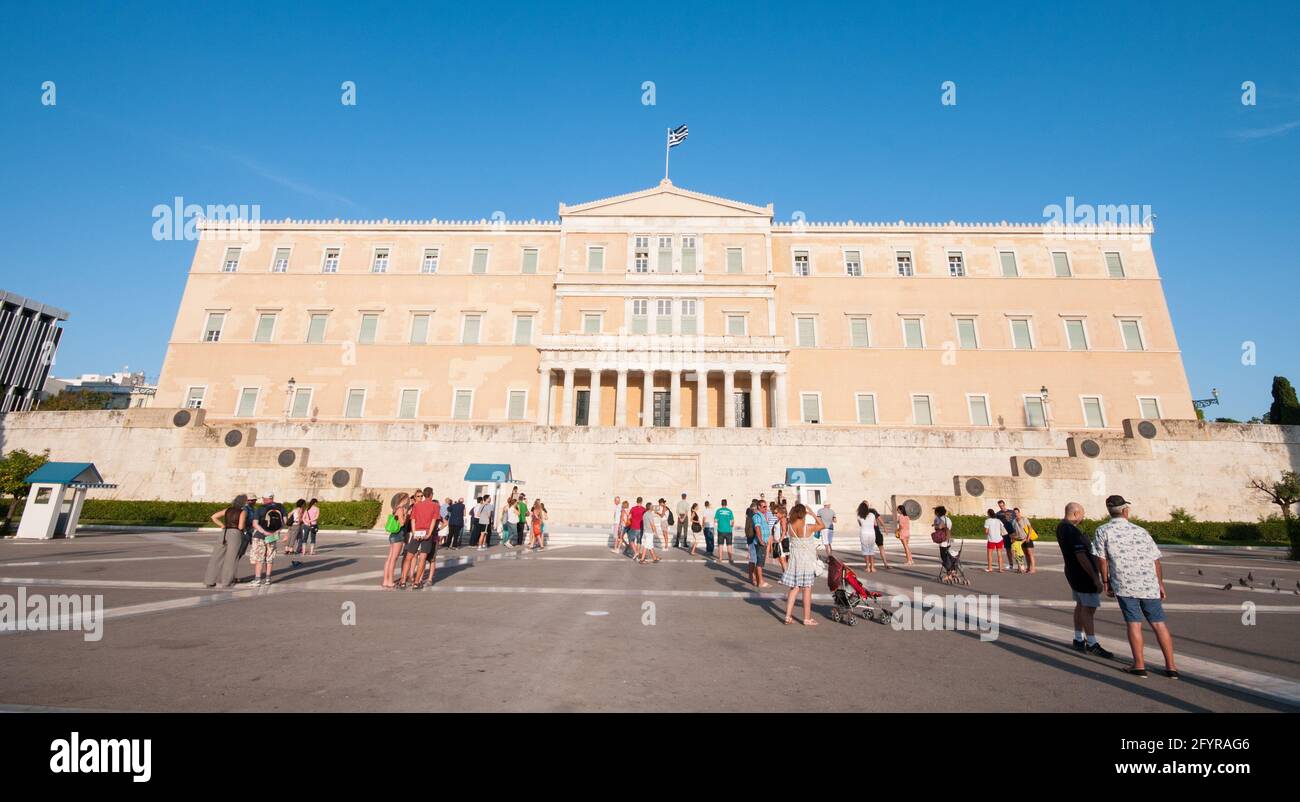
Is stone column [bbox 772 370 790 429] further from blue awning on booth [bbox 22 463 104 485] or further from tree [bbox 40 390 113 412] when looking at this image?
tree [bbox 40 390 113 412]

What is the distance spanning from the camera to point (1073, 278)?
127 feet

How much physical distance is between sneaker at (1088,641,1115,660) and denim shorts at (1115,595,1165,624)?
62 centimetres

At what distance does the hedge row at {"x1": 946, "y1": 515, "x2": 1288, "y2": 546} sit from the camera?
22.2 metres

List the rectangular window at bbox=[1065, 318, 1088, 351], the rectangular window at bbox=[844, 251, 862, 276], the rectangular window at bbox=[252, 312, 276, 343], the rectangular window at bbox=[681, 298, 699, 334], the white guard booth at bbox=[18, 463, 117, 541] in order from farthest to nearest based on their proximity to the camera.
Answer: the rectangular window at bbox=[844, 251, 862, 276] → the rectangular window at bbox=[252, 312, 276, 343] → the rectangular window at bbox=[681, 298, 699, 334] → the rectangular window at bbox=[1065, 318, 1088, 351] → the white guard booth at bbox=[18, 463, 117, 541]

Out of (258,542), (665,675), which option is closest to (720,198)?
(258,542)

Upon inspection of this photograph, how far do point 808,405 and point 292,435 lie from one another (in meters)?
30.7

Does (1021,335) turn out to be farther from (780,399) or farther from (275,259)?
(275,259)

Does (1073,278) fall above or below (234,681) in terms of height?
above

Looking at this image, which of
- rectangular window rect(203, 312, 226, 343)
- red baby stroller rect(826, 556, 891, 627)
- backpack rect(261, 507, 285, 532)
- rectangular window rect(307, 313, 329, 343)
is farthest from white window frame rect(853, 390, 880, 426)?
rectangular window rect(203, 312, 226, 343)

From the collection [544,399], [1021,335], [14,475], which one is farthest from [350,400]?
[1021,335]

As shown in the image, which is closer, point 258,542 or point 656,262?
point 258,542
